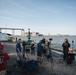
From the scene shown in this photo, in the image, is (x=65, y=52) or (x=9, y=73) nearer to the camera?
(x=9, y=73)

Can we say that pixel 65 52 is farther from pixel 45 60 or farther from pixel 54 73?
pixel 54 73

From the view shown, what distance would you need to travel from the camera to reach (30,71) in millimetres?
11711

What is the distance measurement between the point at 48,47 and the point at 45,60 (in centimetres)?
130

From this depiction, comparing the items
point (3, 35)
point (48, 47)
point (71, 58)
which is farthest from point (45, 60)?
point (3, 35)

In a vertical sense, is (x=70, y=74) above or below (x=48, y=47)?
below

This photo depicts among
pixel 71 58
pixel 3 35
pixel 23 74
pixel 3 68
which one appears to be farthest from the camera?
pixel 3 35

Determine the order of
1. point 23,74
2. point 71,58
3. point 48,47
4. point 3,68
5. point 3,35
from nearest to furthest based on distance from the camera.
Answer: point 3,68, point 23,74, point 71,58, point 48,47, point 3,35

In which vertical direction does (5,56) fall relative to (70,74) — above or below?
above

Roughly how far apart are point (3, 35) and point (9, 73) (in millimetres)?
48667

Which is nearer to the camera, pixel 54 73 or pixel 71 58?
pixel 54 73

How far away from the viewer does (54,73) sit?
11484 millimetres

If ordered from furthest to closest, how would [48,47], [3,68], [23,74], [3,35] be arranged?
[3,35], [48,47], [23,74], [3,68]

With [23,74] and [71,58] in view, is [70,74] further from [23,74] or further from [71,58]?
[71,58]

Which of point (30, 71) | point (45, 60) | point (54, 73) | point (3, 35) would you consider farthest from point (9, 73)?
point (3, 35)
